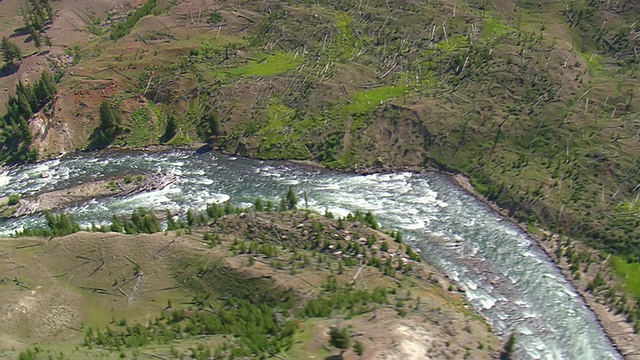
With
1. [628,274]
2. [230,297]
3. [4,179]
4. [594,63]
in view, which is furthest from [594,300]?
[4,179]

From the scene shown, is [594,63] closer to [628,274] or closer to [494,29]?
[494,29]

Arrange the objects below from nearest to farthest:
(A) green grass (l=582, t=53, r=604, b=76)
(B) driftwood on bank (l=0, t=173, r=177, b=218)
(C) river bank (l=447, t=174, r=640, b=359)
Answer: (C) river bank (l=447, t=174, r=640, b=359), (B) driftwood on bank (l=0, t=173, r=177, b=218), (A) green grass (l=582, t=53, r=604, b=76)

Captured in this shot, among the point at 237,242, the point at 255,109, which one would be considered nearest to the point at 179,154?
the point at 255,109

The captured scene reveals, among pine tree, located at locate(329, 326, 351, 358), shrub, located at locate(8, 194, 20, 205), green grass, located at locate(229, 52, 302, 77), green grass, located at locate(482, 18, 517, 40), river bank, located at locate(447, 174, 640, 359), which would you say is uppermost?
green grass, located at locate(482, 18, 517, 40)

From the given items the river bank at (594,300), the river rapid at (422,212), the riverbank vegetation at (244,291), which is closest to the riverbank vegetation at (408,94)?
the river bank at (594,300)

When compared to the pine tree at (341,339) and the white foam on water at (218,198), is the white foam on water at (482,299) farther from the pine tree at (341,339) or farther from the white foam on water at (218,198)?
the white foam on water at (218,198)

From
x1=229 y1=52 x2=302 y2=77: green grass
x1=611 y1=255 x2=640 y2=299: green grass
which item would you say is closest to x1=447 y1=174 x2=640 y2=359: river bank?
x1=611 y1=255 x2=640 y2=299: green grass

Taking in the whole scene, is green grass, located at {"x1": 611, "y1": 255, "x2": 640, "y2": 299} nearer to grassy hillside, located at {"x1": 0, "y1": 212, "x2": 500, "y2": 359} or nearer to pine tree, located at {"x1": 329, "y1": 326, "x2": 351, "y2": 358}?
grassy hillside, located at {"x1": 0, "y1": 212, "x2": 500, "y2": 359}
